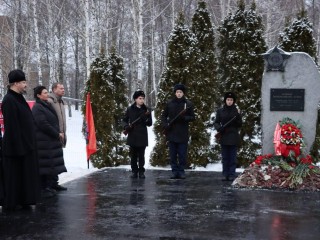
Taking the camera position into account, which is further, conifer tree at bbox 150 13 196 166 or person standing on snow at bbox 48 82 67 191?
conifer tree at bbox 150 13 196 166

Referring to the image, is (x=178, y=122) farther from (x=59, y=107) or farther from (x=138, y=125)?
(x=59, y=107)

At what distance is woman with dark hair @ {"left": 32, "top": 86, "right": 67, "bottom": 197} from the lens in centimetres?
625

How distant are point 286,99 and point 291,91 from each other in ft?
0.55

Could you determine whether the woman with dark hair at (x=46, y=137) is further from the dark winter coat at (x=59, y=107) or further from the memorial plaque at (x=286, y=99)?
the memorial plaque at (x=286, y=99)

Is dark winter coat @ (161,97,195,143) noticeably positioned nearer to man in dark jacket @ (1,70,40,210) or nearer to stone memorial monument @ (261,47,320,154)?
stone memorial monument @ (261,47,320,154)

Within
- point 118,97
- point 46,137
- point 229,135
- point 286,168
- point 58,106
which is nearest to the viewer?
point 46,137

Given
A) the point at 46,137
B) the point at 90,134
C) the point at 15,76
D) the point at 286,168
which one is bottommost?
the point at 286,168

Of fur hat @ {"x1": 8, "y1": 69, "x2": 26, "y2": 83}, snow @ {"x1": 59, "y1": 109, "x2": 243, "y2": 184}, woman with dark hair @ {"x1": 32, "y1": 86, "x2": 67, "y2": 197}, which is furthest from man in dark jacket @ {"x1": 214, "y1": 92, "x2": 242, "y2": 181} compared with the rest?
fur hat @ {"x1": 8, "y1": 69, "x2": 26, "y2": 83}

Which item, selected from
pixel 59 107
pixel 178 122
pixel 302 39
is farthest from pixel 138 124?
pixel 302 39

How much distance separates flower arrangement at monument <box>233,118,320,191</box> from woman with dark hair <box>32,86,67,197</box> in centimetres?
288

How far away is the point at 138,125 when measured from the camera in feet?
25.8

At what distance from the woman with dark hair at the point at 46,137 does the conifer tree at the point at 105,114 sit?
11.8 ft

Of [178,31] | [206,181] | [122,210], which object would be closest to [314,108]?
[206,181]

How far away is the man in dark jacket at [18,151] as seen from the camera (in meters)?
5.34
